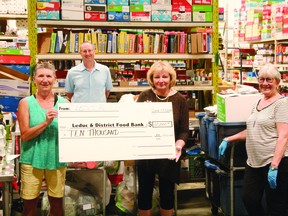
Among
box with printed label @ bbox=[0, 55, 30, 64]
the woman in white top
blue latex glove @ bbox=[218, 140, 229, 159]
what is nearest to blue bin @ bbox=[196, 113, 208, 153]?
blue latex glove @ bbox=[218, 140, 229, 159]

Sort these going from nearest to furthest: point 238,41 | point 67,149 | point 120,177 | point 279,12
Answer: point 67,149 < point 120,177 < point 279,12 < point 238,41

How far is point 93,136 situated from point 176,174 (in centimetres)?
73

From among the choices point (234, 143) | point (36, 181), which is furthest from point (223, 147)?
point (36, 181)

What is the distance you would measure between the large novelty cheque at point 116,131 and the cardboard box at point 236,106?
2.50ft

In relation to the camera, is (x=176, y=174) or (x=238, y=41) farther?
(x=238, y=41)

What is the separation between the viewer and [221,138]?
3750 mm

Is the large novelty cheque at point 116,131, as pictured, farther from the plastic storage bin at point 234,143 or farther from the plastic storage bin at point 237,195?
the plastic storage bin at point 237,195

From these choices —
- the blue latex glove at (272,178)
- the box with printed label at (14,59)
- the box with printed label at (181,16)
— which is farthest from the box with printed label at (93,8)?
the blue latex glove at (272,178)

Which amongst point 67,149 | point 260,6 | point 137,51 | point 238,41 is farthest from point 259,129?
point 238,41

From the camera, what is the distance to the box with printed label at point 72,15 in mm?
5078

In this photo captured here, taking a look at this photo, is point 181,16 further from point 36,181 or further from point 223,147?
point 36,181

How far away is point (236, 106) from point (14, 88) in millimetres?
2620

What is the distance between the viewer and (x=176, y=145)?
10.5ft

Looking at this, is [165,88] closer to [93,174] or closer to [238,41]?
[93,174]
